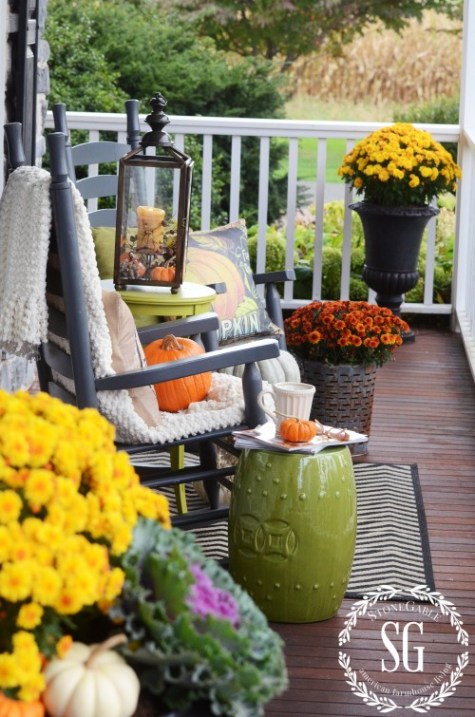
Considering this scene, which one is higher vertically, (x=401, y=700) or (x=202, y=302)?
(x=202, y=302)

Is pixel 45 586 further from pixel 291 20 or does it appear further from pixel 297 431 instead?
pixel 291 20

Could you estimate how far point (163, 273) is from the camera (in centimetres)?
347

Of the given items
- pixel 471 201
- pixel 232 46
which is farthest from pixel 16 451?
pixel 232 46

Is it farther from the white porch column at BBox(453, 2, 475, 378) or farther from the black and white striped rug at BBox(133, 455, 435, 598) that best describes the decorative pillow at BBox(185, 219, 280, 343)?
the white porch column at BBox(453, 2, 475, 378)

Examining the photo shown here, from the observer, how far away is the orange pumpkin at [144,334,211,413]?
3.28 m

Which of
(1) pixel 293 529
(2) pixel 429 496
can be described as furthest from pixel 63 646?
(2) pixel 429 496

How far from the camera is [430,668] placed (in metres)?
2.63

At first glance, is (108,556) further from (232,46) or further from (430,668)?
Answer: (232,46)

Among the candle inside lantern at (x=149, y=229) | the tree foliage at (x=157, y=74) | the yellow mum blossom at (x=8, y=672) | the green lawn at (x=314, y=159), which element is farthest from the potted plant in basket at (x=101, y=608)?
the green lawn at (x=314, y=159)

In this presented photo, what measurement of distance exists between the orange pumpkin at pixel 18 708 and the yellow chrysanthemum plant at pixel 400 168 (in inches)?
169

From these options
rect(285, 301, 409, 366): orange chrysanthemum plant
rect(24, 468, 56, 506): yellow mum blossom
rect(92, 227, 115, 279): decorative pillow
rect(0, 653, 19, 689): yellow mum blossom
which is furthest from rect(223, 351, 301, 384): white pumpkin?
rect(0, 653, 19, 689): yellow mum blossom

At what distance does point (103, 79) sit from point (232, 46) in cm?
378

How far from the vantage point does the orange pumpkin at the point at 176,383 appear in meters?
3.28

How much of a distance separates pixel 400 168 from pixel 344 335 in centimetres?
173
